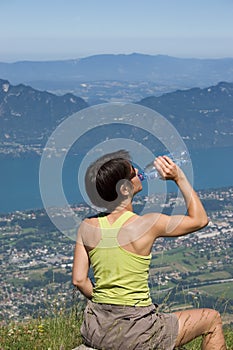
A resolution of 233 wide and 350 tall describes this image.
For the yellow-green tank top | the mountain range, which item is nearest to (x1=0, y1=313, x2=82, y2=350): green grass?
the yellow-green tank top

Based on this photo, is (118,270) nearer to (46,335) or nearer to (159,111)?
(46,335)

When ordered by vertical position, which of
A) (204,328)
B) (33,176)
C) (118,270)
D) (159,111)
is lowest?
(33,176)

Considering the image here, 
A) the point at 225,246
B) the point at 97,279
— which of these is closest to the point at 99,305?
the point at 97,279

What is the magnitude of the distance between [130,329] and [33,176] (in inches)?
4481

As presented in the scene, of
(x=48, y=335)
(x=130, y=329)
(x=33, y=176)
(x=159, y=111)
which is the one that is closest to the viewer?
(x=130, y=329)

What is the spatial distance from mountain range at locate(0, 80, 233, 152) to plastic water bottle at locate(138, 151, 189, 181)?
13809 cm

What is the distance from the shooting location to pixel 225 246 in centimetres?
5419

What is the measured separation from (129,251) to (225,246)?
172 feet

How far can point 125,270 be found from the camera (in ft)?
9.58

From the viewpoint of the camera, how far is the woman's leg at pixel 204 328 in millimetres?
2953

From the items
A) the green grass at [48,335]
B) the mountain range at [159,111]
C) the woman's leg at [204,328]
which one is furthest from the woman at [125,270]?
the mountain range at [159,111]

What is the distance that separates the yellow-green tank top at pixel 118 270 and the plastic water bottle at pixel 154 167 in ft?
0.64

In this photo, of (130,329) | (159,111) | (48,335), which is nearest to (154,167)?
(130,329)

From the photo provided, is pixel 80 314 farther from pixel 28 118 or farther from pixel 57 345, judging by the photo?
pixel 28 118
